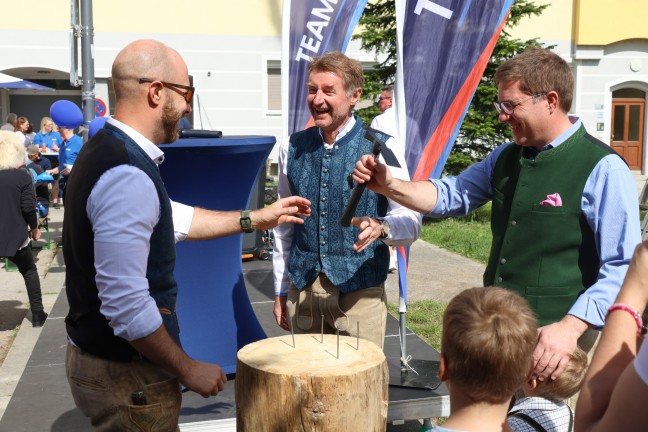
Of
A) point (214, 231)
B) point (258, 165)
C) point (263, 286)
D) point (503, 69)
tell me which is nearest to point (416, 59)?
point (258, 165)

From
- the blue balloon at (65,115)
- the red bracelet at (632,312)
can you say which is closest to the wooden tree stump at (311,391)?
the red bracelet at (632,312)

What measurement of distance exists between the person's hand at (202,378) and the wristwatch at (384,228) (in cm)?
118

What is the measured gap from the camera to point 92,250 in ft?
7.75

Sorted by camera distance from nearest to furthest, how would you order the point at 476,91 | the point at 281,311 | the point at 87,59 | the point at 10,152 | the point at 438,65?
the point at 281,311
the point at 438,65
the point at 10,152
the point at 87,59
the point at 476,91

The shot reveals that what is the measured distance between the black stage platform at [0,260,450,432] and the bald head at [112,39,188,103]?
2.06 m

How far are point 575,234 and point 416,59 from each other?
72.2 inches

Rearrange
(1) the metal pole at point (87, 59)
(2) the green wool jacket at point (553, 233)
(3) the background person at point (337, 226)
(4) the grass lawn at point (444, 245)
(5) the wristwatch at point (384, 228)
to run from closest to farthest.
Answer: (2) the green wool jacket at point (553, 233) < (5) the wristwatch at point (384, 228) < (3) the background person at point (337, 226) < (4) the grass lawn at point (444, 245) < (1) the metal pole at point (87, 59)

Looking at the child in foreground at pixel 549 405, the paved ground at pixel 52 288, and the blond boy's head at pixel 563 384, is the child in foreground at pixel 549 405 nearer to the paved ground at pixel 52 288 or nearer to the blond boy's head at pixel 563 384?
the blond boy's head at pixel 563 384

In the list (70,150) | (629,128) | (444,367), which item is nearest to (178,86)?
(444,367)

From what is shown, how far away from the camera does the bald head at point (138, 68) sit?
2.49 meters

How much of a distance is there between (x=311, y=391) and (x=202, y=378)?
434mm

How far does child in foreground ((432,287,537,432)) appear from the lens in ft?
6.27

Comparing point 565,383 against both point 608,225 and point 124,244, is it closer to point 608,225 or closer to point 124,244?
point 608,225

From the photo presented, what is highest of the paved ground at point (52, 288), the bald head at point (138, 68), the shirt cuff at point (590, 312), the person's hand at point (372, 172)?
the bald head at point (138, 68)
